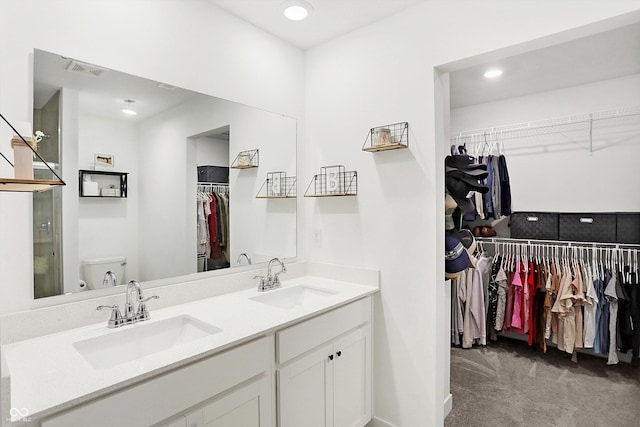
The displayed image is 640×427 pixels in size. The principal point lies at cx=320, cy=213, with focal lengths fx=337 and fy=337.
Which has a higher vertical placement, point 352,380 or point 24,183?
point 24,183

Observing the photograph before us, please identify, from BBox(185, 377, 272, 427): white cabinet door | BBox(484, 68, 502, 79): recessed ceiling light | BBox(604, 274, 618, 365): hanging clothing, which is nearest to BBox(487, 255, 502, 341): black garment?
BBox(604, 274, 618, 365): hanging clothing

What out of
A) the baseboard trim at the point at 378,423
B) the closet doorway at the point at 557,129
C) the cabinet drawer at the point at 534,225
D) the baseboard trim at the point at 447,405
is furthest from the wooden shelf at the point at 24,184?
the cabinet drawer at the point at 534,225

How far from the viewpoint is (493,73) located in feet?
10.0

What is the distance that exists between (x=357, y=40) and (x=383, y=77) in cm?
36

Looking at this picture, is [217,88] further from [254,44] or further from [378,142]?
[378,142]

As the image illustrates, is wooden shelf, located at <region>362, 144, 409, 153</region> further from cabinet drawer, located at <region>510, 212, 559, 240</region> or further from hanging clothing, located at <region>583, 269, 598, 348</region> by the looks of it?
hanging clothing, located at <region>583, 269, 598, 348</region>

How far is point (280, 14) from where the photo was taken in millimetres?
2127

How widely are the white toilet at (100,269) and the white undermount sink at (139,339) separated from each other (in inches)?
10.2

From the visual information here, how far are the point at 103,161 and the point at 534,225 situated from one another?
3703mm

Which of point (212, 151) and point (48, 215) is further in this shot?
point (212, 151)

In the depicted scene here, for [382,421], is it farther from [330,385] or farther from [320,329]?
[320,329]

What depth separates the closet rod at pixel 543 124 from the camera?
3135 millimetres

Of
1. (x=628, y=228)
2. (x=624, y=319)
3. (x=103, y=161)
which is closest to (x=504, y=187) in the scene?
(x=628, y=228)

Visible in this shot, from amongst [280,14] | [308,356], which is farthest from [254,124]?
[308,356]
